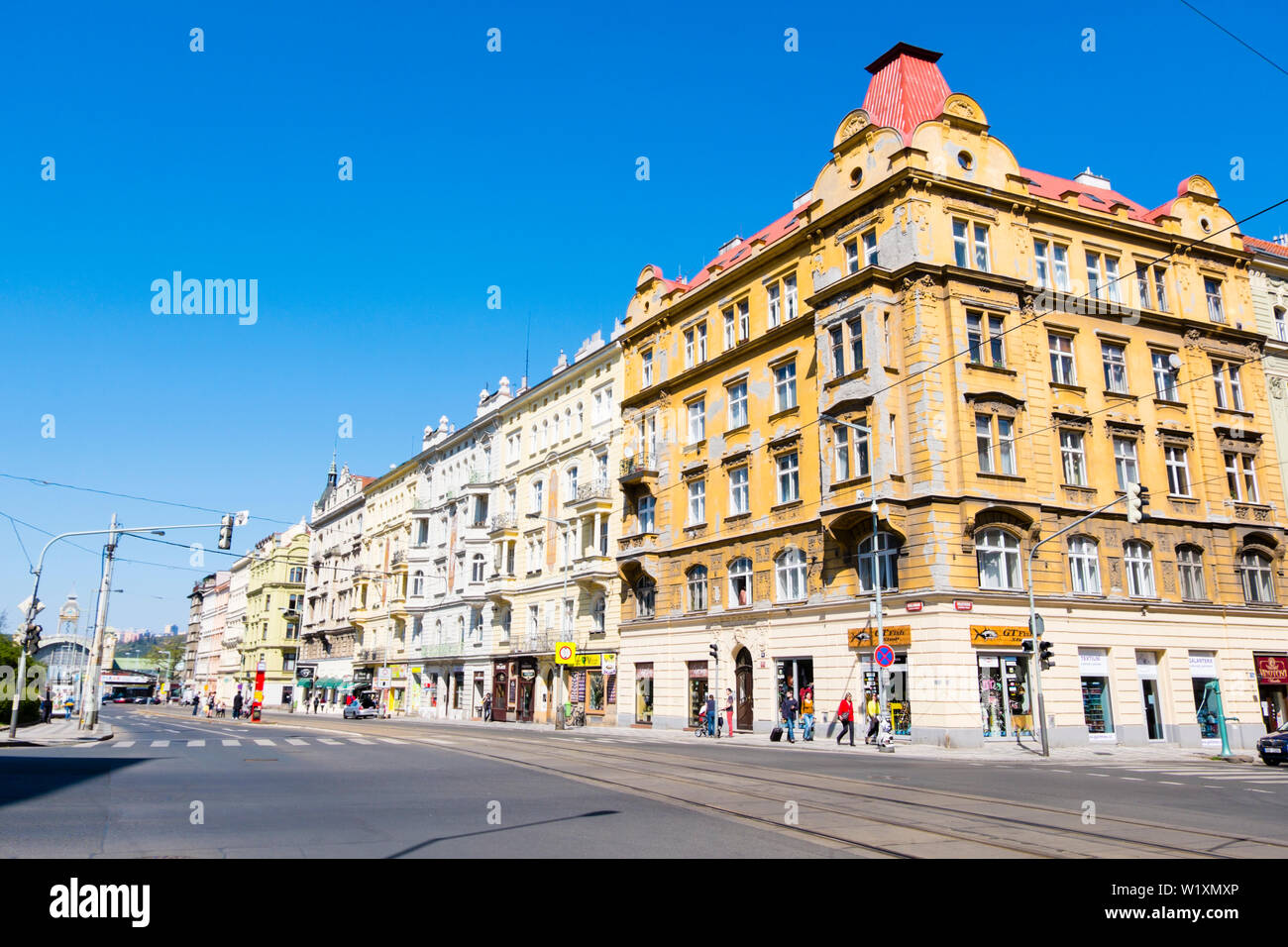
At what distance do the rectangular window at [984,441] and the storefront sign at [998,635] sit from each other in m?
5.18

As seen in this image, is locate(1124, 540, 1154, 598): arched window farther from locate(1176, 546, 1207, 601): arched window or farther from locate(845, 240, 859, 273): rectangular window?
locate(845, 240, 859, 273): rectangular window

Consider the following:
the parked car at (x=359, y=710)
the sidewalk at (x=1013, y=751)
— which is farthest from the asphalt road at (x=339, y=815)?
the parked car at (x=359, y=710)

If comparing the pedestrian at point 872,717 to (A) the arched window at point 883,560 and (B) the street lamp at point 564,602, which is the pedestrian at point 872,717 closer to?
(A) the arched window at point 883,560

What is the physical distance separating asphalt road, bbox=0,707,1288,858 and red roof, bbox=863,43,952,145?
970 inches

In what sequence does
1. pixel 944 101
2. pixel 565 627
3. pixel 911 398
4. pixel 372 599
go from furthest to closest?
pixel 372 599, pixel 565 627, pixel 944 101, pixel 911 398

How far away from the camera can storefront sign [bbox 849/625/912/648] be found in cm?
→ 2958

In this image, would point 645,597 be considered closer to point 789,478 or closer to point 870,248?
point 789,478

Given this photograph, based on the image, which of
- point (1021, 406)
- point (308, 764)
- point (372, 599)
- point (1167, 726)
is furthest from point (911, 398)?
point (372, 599)

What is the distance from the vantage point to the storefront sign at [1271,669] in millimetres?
34500

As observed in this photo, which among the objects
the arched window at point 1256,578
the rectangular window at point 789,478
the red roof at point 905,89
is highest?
the red roof at point 905,89

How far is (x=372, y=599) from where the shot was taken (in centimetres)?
7650

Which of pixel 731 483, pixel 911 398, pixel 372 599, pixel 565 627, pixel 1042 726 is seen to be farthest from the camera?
pixel 372 599
